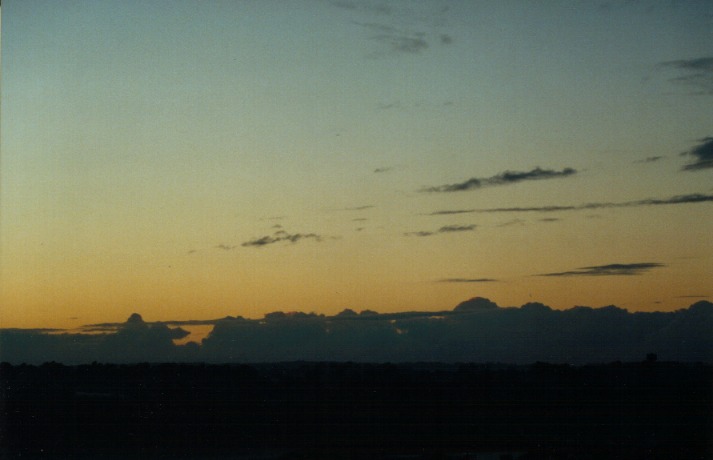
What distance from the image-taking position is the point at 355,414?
616 inches

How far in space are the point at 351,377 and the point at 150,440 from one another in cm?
430

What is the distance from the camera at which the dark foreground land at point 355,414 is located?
14.8m

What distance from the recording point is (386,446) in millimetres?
14594

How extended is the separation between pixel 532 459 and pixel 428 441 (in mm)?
2016

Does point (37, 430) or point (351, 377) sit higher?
point (351, 377)

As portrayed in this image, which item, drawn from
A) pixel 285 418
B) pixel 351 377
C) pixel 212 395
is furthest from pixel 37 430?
pixel 351 377

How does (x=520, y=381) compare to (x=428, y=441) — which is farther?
(x=520, y=381)

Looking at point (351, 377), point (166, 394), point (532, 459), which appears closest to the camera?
point (532, 459)

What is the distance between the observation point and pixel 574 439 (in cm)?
1549

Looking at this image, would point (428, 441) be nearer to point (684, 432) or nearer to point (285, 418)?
point (285, 418)

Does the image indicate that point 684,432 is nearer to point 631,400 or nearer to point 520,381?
point 631,400

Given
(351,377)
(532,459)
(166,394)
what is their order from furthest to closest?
(166,394), (351,377), (532,459)

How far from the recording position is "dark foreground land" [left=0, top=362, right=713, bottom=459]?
14.8 m

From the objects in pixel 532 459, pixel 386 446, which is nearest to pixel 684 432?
pixel 532 459
